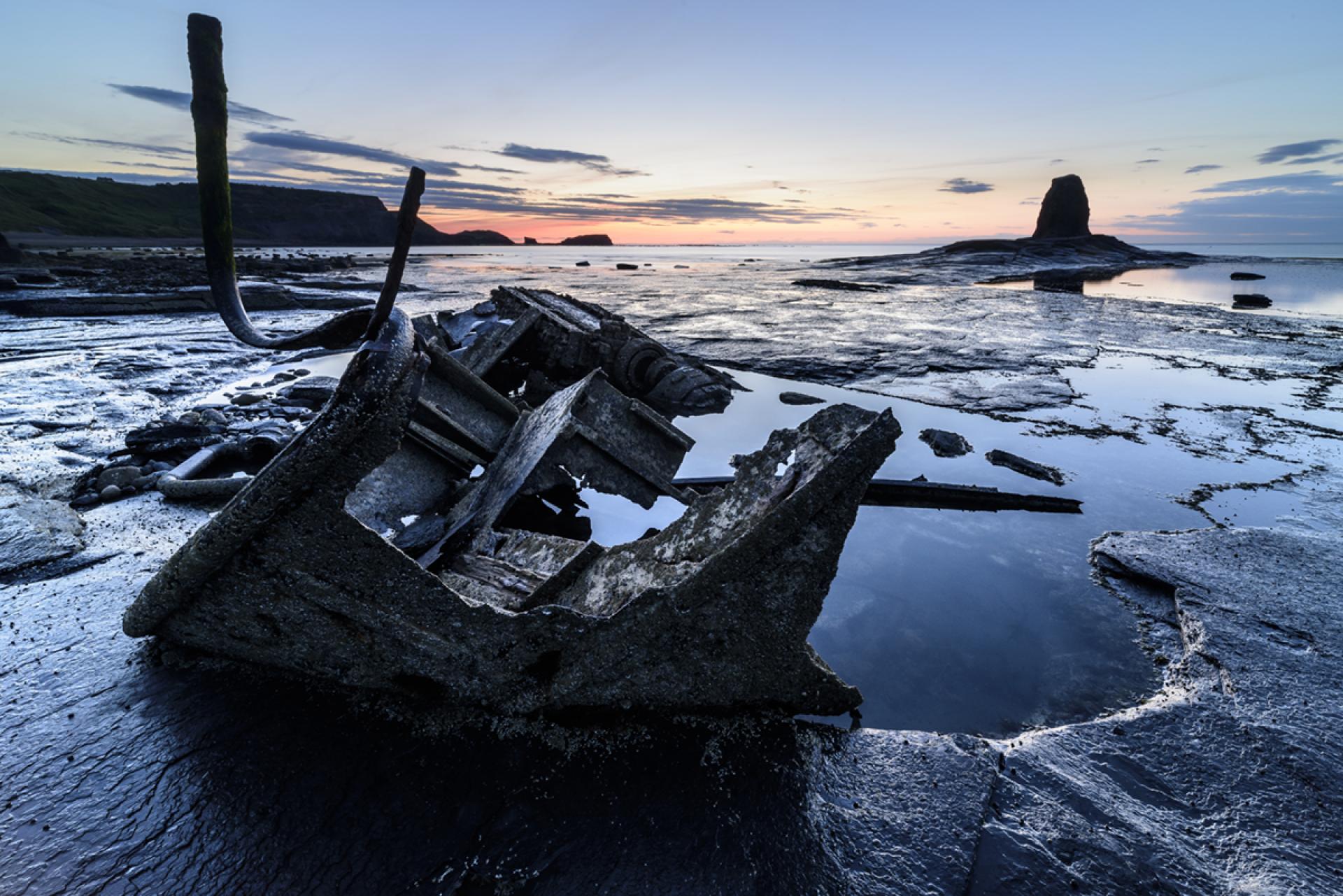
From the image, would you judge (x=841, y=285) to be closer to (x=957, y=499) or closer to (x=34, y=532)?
(x=957, y=499)

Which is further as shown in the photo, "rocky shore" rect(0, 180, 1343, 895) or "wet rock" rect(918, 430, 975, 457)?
"wet rock" rect(918, 430, 975, 457)

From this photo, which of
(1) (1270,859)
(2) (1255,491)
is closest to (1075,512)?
(2) (1255,491)

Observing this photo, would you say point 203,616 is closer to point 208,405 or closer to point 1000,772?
point 1000,772

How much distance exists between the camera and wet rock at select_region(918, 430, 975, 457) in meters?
7.47

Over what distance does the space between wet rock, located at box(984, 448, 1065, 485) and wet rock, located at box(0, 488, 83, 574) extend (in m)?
8.50

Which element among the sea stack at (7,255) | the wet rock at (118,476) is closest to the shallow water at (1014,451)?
the wet rock at (118,476)

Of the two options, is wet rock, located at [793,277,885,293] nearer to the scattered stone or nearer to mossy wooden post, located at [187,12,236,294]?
the scattered stone

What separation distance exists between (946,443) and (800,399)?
3.02m

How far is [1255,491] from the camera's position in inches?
236

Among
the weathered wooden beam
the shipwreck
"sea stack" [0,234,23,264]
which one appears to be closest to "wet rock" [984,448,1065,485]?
the weathered wooden beam

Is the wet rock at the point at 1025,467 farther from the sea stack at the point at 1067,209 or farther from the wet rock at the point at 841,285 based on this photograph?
the sea stack at the point at 1067,209

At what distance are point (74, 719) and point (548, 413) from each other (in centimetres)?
368

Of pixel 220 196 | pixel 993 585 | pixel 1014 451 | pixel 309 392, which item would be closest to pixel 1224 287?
pixel 1014 451

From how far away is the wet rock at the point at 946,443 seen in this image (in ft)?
24.5
